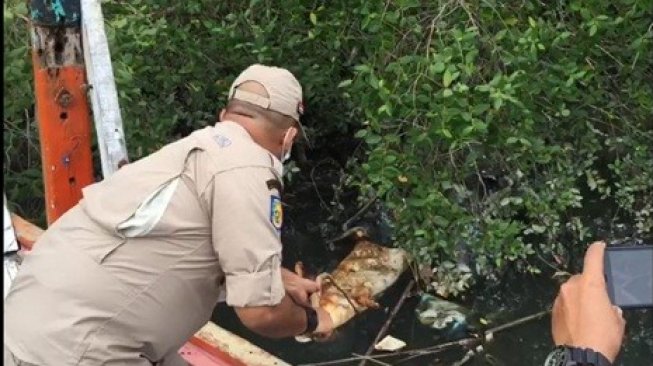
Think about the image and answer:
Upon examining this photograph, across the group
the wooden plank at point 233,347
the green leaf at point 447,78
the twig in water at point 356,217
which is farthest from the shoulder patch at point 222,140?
the twig in water at point 356,217

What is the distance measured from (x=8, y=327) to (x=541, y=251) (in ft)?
11.5

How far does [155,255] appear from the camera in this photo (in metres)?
2.34

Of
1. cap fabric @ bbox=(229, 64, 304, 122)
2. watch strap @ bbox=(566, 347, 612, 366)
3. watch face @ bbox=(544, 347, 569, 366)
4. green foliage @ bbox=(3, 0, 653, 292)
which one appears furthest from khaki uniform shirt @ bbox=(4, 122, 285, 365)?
green foliage @ bbox=(3, 0, 653, 292)

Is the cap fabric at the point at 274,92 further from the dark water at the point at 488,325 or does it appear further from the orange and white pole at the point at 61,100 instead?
the dark water at the point at 488,325

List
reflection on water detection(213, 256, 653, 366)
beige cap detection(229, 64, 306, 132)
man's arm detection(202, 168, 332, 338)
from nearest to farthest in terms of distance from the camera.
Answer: man's arm detection(202, 168, 332, 338), beige cap detection(229, 64, 306, 132), reflection on water detection(213, 256, 653, 366)

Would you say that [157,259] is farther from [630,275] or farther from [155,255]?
[630,275]

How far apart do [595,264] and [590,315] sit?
0.09 metres

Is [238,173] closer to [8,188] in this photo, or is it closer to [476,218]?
[476,218]

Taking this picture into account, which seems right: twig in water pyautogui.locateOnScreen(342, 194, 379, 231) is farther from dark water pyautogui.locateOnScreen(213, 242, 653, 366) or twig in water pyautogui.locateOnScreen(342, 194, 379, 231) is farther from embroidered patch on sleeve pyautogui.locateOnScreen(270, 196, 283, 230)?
embroidered patch on sleeve pyautogui.locateOnScreen(270, 196, 283, 230)

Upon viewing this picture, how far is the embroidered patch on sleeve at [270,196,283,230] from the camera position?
2359mm

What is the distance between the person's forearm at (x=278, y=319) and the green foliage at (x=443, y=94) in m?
1.37

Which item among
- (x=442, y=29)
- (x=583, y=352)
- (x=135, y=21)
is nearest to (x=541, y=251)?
(x=442, y=29)

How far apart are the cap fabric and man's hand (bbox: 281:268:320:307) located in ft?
1.54

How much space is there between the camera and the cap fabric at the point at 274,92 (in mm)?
2520
